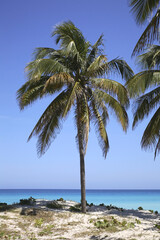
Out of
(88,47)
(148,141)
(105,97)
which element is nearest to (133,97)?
(105,97)

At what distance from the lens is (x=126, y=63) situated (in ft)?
45.8

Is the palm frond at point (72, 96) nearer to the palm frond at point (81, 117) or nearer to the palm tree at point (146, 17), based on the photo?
the palm frond at point (81, 117)

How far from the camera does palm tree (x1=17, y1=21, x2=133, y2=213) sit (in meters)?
12.8

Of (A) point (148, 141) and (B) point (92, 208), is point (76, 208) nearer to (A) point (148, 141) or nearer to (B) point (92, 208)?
(B) point (92, 208)

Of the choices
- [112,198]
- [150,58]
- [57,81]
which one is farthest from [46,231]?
[112,198]

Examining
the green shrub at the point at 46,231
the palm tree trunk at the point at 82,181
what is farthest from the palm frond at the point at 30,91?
the green shrub at the point at 46,231

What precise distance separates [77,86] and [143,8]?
5.46m

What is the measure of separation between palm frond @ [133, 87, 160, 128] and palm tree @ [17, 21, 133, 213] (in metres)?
0.59

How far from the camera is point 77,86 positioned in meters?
12.6

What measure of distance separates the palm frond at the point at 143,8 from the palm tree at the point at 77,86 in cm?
503

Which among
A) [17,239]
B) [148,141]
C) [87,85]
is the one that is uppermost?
[87,85]

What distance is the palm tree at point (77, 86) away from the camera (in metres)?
12.8

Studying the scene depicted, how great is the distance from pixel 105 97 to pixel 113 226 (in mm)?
5631

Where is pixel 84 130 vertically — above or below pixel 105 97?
below
